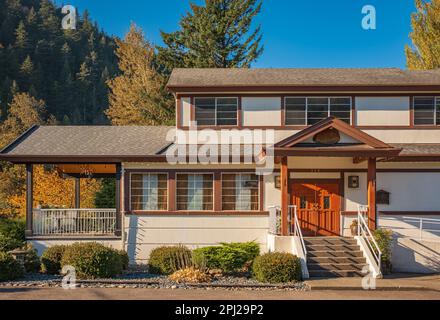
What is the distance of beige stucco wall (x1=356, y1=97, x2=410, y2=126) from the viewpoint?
912 inches

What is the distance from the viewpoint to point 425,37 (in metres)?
40.3

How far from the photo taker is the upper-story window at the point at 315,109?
915 inches

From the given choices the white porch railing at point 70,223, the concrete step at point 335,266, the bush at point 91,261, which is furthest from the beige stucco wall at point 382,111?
the bush at point 91,261

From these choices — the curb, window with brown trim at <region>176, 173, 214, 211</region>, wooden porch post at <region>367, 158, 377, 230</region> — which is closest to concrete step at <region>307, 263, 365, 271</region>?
wooden porch post at <region>367, 158, 377, 230</region>

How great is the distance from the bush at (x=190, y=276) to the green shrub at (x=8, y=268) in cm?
431

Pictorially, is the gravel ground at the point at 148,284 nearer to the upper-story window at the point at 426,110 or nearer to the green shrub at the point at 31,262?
the green shrub at the point at 31,262

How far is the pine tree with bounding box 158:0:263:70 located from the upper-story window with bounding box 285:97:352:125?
56.6ft

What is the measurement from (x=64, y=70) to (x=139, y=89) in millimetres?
39536

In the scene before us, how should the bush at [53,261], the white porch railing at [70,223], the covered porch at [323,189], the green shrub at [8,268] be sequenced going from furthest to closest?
the white porch railing at [70,223] → the covered porch at [323,189] → the bush at [53,261] → the green shrub at [8,268]

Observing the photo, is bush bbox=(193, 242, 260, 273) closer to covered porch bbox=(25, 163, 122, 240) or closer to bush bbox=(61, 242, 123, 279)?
bush bbox=(61, 242, 123, 279)

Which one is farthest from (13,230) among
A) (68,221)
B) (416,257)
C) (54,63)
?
(54,63)

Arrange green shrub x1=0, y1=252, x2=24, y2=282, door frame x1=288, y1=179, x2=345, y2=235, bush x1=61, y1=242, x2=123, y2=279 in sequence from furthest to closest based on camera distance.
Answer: door frame x1=288, y1=179, x2=345, y2=235, bush x1=61, y1=242, x2=123, y2=279, green shrub x1=0, y1=252, x2=24, y2=282

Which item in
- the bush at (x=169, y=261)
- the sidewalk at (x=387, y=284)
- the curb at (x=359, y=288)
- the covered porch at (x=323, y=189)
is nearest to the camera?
the curb at (x=359, y=288)

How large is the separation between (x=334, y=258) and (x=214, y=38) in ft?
79.9
